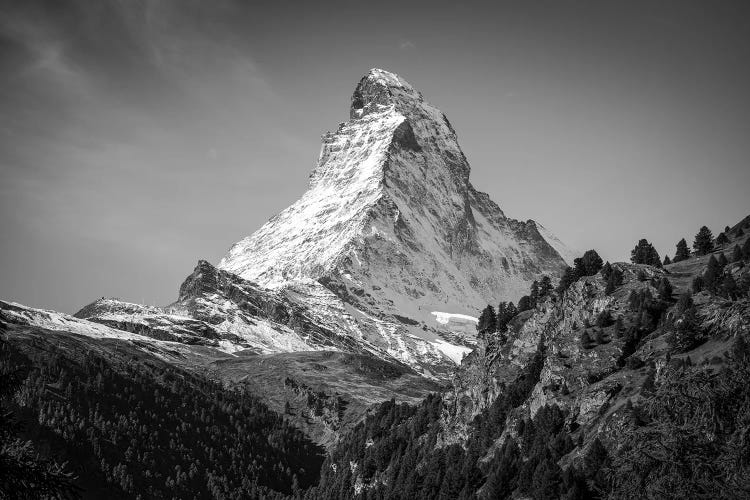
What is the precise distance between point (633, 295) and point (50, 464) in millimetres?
131751

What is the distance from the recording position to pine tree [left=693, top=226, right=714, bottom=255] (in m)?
176

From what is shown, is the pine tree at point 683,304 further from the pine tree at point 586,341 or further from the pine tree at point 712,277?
the pine tree at point 586,341

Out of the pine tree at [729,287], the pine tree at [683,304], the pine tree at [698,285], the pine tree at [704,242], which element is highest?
the pine tree at [704,242]

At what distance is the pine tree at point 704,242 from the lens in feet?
579

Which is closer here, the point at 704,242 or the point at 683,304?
the point at 683,304

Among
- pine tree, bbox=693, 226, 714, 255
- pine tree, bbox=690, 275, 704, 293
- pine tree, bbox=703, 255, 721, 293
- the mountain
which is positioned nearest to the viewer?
the mountain

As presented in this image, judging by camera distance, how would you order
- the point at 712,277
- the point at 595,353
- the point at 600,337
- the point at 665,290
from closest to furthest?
the point at 712,277, the point at 595,353, the point at 600,337, the point at 665,290

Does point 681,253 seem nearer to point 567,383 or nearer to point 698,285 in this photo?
point 698,285

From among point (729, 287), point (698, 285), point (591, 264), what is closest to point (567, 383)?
point (698, 285)

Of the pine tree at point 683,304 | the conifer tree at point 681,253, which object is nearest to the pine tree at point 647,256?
the conifer tree at point 681,253

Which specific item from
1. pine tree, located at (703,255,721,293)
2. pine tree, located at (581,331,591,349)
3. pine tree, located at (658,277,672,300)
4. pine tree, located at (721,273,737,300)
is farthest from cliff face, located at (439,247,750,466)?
pine tree, located at (721,273,737,300)

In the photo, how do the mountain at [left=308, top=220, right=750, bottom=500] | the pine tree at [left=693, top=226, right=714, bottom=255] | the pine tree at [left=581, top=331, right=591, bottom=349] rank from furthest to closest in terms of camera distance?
the pine tree at [left=693, top=226, right=714, bottom=255], the pine tree at [left=581, top=331, right=591, bottom=349], the mountain at [left=308, top=220, right=750, bottom=500]

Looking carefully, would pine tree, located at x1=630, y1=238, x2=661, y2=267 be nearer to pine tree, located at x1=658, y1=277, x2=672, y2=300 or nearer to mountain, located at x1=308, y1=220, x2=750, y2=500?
mountain, located at x1=308, y1=220, x2=750, y2=500

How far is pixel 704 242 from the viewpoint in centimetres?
17900
